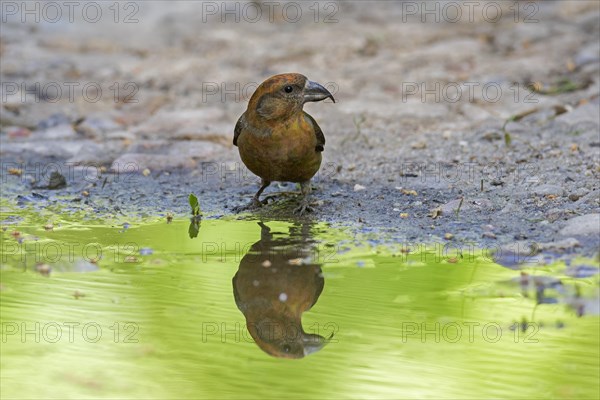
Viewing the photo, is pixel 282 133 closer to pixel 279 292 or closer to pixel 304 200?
pixel 304 200

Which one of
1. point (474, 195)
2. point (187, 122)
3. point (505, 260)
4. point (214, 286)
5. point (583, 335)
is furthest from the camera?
point (187, 122)

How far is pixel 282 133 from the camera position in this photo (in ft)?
17.9

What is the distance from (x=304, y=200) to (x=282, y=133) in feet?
1.32

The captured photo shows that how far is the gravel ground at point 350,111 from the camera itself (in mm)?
5555

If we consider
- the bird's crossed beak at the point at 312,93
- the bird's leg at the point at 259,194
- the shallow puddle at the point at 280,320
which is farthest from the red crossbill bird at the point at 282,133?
the shallow puddle at the point at 280,320

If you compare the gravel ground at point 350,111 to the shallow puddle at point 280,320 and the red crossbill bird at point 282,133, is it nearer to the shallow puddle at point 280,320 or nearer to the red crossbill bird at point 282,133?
the red crossbill bird at point 282,133

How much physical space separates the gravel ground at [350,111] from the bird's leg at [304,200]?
0.08m

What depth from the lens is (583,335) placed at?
139 inches

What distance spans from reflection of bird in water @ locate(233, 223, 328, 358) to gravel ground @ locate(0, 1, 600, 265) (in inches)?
21.6

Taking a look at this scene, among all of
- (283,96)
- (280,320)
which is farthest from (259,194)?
(280,320)

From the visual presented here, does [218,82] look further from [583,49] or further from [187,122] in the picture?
[583,49]

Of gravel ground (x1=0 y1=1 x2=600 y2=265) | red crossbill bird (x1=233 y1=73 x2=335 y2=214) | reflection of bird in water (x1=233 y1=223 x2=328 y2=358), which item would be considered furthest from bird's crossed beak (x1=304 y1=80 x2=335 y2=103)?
reflection of bird in water (x1=233 y1=223 x2=328 y2=358)

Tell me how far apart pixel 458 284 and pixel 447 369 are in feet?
3.31

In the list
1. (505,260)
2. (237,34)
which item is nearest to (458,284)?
(505,260)
